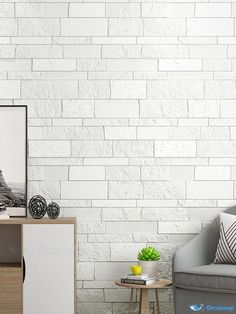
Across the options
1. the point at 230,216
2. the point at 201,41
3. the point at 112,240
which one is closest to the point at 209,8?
the point at 201,41

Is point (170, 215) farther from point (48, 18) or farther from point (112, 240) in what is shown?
point (48, 18)

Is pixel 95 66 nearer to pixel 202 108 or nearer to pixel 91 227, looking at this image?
pixel 202 108

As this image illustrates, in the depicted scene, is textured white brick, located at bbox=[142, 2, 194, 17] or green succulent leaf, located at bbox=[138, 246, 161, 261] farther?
textured white brick, located at bbox=[142, 2, 194, 17]

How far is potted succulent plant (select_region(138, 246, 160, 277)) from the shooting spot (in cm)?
463

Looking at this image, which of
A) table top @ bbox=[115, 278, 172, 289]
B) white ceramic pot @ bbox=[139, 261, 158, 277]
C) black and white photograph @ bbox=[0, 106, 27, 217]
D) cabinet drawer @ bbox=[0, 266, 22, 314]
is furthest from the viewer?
black and white photograph @ bbox=[0, 106, 27, 217]

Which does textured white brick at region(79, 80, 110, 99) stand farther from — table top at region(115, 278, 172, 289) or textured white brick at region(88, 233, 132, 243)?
table top at region(115, 278, 172, 289)

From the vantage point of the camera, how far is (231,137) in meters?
4.91

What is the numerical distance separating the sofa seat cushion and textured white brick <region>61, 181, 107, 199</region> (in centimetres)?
97

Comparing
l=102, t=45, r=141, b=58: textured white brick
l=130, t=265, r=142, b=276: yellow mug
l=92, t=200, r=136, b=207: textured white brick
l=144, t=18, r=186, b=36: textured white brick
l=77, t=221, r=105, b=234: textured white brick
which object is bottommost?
l=130, t=265, r=142, b=276: yellow mug

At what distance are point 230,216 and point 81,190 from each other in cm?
107

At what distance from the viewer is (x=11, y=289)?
177 inches

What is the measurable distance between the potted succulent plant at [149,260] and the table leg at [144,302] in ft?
0.64

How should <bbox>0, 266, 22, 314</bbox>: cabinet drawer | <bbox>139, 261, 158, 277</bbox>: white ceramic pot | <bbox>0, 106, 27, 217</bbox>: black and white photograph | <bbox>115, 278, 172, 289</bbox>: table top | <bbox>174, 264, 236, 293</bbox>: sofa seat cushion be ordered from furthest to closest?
1. <bbox>0, 106, 27, 217</bbox>: black and white photograph
2. <bbox>139, 261, 158, 277</bbox>: white ceramic pot
3. <bbox>0, 266, 22, 314</bbox>: cabinet drawer
4. <bbox>115, 278, 172, 289</bbox>: table top
5. <bbox>174, 264, 236, 293</bbox>: sofa seat cushion

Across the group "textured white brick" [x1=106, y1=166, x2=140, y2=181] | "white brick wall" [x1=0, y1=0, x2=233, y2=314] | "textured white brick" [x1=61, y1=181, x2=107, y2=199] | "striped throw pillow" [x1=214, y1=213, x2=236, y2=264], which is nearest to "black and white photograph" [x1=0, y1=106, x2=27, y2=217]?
"white brick wall" [x1=0, y1=0, x2=233, y2=314]
